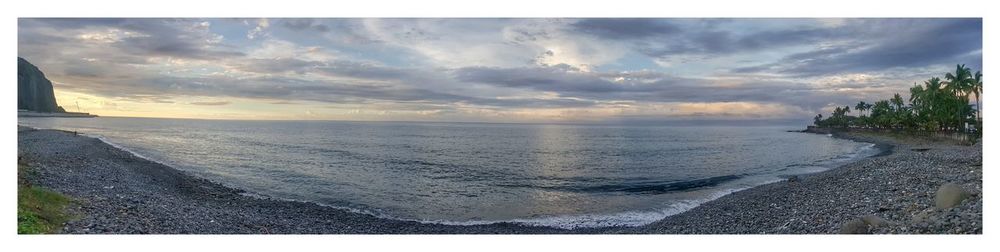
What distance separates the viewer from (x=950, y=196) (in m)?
8.62

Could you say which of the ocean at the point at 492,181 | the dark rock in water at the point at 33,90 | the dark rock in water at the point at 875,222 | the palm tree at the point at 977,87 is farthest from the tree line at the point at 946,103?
the dark rock in water at the point at 33,90

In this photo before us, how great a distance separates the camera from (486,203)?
609 inches

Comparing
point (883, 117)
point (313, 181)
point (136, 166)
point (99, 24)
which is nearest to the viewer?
point (99, 24)

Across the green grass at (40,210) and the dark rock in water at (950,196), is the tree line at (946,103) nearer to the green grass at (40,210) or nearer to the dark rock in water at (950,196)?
the dark rock in water at (950,196)

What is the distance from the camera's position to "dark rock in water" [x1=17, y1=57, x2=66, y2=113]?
33.4 feet

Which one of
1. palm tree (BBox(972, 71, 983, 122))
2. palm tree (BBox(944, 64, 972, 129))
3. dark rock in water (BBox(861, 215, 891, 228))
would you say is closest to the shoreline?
dark rock in water (BBox(861, 215, 891, 228))

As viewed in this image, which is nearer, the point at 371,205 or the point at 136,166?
the point at 371,205

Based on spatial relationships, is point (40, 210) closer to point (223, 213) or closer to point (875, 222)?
point (223, 213)

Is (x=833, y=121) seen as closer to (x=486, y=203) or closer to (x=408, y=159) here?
(x=408, y=159)

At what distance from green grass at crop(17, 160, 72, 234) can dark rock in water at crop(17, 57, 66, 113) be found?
2435 mm

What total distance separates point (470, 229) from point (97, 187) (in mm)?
9709

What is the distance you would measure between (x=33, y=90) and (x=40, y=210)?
4.99 meters

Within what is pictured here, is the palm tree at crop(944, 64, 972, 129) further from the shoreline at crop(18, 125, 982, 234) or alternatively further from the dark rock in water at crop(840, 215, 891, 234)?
the dark rock in water at crop(840, 215, 891, 234)

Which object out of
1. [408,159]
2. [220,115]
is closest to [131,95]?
[220,115]
